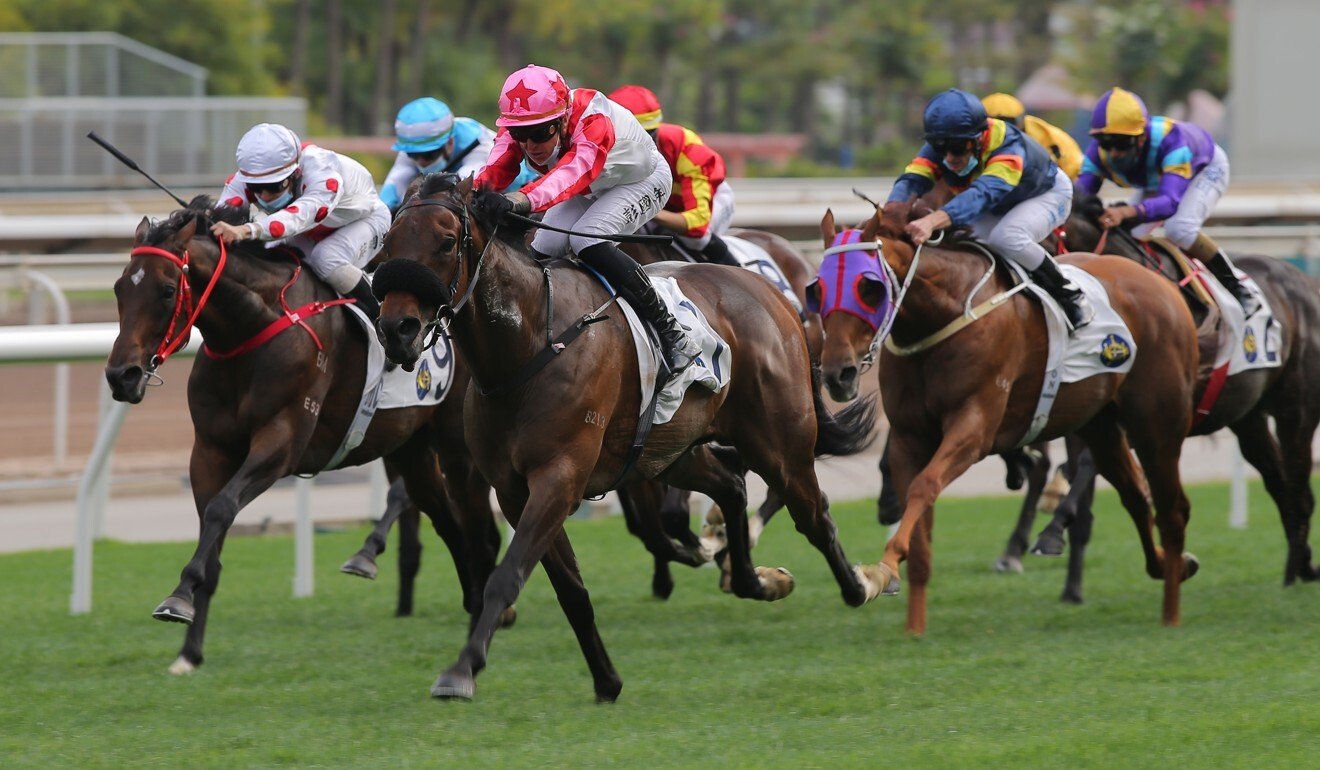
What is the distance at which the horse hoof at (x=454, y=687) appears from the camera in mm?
5074

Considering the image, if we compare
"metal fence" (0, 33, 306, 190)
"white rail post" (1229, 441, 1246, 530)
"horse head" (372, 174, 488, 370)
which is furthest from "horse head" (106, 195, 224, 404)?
"metal fence" (0, 33, 306, 190)

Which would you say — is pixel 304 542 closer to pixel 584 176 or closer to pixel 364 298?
pixel 364 298

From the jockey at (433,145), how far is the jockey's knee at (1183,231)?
276 cm

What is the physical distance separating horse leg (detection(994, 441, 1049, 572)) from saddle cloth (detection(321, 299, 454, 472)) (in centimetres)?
285

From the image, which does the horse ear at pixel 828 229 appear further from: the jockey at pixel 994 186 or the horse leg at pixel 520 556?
the horse leg at pixel 520 556

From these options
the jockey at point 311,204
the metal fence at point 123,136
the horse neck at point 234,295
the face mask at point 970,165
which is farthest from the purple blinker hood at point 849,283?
the metal fence at point 123,136

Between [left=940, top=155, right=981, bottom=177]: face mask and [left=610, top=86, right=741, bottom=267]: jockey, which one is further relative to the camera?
[left=610, top=86, right=741, bottom=267]: jockey

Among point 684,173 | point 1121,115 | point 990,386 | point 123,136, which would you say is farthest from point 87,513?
point 123,136

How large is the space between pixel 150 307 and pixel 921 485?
2.61 m

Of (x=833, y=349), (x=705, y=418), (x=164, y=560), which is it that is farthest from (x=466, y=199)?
(x=164, y=560)

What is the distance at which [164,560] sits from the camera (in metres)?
8.75

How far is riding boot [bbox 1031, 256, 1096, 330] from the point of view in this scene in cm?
697

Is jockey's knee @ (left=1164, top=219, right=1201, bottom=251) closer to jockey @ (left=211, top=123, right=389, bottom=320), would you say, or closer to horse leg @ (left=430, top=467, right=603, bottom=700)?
jockey @ (left=211, top=123, right=389, bottom=320)

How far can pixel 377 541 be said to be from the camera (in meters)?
7.37
